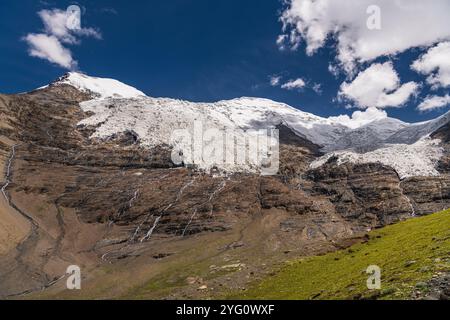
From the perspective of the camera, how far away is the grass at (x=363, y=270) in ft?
136

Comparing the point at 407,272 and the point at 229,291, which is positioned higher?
the point at 407,272

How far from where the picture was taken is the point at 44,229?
172m

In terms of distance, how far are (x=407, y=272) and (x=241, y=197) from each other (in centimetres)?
15535

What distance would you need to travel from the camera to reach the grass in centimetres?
4134

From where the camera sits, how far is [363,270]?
60.8 meters

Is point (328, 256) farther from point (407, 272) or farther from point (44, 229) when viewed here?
point (44, 229)

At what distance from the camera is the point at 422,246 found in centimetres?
6031
